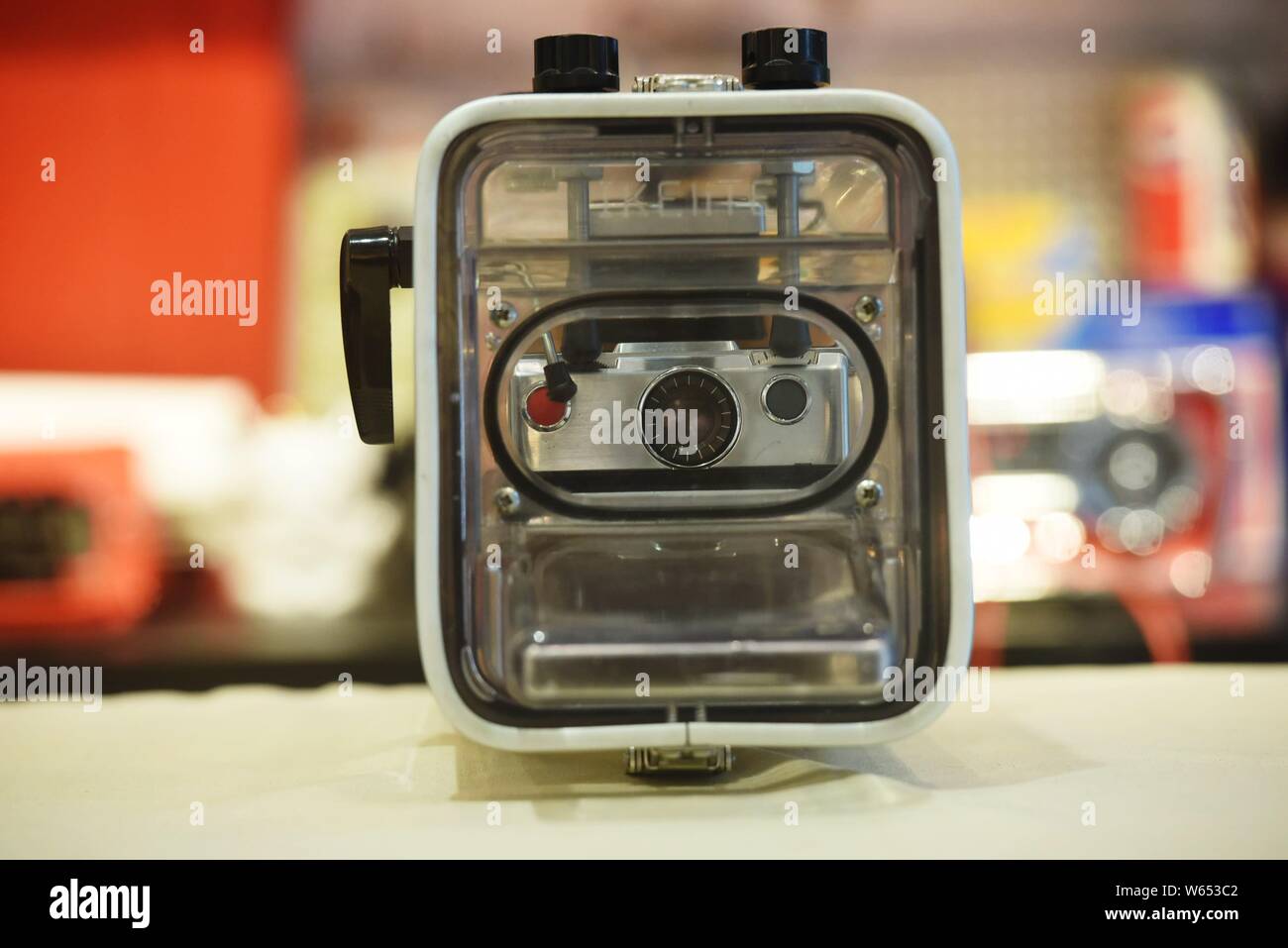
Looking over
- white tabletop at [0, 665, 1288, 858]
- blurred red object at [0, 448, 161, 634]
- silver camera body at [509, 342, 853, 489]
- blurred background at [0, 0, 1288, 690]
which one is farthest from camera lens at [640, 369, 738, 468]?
blurred red object at [0, 448, 161, 634]

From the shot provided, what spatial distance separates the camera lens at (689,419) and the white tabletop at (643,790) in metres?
0.22

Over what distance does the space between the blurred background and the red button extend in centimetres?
53

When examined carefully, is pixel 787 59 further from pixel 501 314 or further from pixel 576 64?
pixel 501 314

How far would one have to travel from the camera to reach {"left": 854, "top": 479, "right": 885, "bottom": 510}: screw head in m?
0.79

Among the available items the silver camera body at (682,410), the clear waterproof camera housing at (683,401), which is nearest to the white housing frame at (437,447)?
the clear waterproof camera housing at (683,401)

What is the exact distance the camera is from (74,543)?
52.2 inches

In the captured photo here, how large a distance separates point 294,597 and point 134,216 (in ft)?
1.49

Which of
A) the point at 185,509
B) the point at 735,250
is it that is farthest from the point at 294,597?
the point at 735,250

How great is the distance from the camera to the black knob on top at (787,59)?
0.77m

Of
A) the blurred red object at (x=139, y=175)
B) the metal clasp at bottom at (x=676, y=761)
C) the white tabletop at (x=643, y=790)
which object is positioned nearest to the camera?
the white tabletop at (x=643, y=790)

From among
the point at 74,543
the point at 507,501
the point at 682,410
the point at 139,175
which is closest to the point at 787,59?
the point at 682,410

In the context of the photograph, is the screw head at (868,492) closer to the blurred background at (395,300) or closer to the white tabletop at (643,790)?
the white tabletop at (643,790)

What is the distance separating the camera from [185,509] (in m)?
1.34

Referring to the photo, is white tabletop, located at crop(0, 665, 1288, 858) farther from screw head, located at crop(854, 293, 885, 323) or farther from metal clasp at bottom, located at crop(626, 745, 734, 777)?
screw head, located at crop(854, 293, 885, 323)
